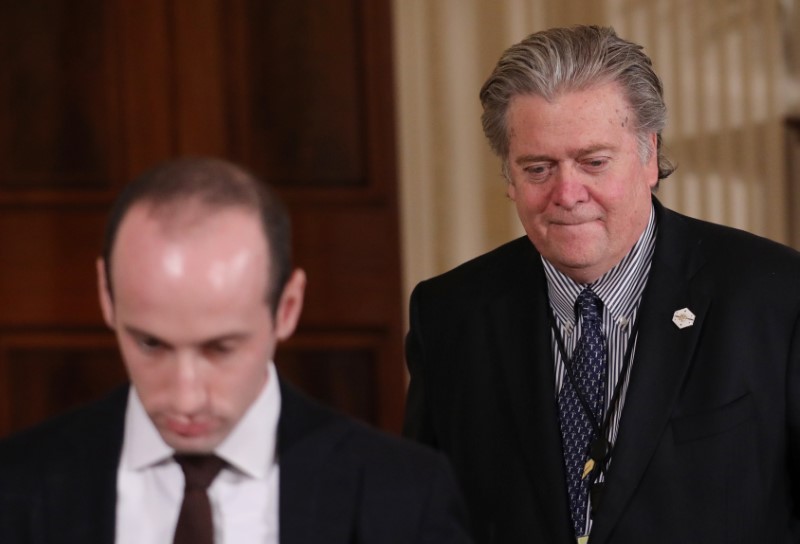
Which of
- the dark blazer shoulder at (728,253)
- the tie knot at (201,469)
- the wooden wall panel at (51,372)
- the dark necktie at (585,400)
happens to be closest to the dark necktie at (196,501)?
the tie knot at (201,469)

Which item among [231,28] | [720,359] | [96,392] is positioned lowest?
[96,392]

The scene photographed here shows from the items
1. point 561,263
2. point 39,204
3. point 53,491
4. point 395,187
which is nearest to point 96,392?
point 39,204

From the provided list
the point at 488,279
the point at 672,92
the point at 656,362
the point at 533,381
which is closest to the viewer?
the point at 656,362

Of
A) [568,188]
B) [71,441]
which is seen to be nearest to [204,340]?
[71,441]

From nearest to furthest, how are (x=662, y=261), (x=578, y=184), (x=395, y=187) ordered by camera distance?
(x=578, y=184), (x=662, y=261), (x=395, y=187)

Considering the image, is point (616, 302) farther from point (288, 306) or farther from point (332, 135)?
point (332, 135)

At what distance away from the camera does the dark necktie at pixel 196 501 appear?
1.45 m

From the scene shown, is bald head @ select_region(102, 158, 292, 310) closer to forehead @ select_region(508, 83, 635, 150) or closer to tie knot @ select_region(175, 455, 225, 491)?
tie knot @ select_region(175, 455, 225, 491)

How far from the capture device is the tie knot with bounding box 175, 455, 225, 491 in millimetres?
1464

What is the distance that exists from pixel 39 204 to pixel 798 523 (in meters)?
3.03

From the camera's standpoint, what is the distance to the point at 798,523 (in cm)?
221

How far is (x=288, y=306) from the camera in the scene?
1.45 m

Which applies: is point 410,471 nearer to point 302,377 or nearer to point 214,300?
point 214,300

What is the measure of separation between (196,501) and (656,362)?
0.96 meters
